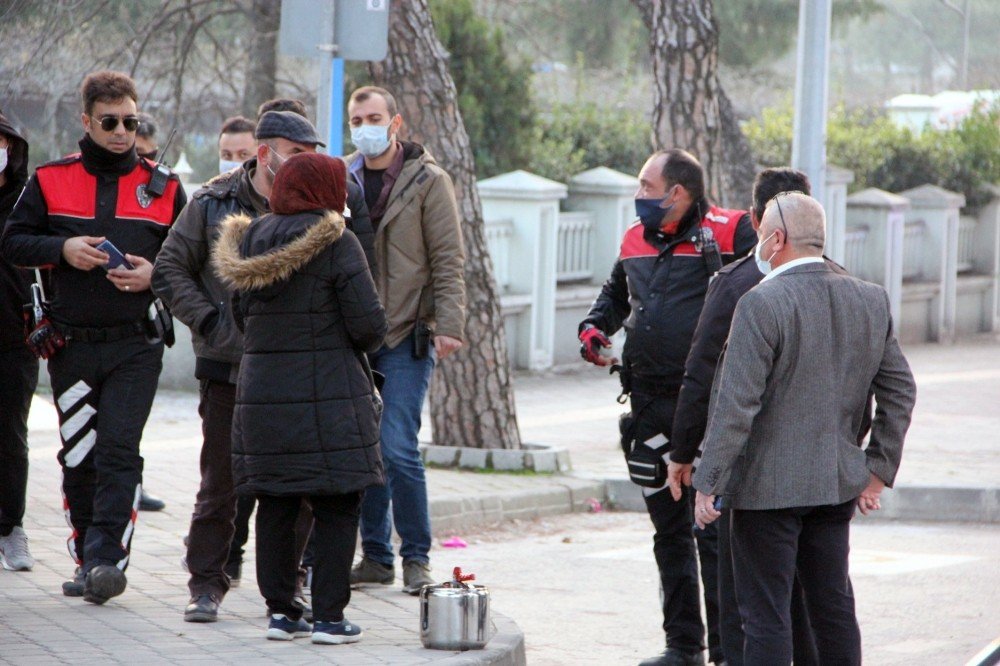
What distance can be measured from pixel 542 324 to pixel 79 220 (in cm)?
1025

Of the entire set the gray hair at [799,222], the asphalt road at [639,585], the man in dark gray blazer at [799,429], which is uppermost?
the gray hair at [799,222]

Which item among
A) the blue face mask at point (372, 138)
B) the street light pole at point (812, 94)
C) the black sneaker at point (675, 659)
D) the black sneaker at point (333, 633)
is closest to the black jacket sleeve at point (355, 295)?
the black sneaker at point (333, 633)

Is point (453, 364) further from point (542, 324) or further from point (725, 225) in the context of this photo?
point (542, 324)

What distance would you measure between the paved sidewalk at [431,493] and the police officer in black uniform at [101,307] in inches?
14.9

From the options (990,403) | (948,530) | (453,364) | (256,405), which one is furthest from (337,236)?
(990,403)

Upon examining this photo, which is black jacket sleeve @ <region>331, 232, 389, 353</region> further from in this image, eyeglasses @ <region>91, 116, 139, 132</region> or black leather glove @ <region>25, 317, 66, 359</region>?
black leather glove @ <region>25, 317, 66, 359</region>

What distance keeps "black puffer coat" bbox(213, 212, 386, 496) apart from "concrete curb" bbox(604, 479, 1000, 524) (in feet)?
16.3

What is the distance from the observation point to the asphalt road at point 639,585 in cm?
670

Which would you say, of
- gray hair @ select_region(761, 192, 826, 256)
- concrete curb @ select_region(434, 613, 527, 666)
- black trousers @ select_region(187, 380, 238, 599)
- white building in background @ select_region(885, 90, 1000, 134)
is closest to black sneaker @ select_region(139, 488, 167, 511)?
black trousers @ select_region(187, 380, 238, 599)

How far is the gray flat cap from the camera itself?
5.92 meters

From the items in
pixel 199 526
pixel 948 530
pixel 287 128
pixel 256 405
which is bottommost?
pixel 948 530

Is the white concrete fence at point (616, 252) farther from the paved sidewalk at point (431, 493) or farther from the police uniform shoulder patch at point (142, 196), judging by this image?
the police uniform shoulder patch at point (142, 196)

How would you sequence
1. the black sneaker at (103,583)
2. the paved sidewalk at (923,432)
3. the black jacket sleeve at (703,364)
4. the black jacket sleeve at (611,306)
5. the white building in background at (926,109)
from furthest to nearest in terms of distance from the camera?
the white building in background at (926,109) < the paved sidewalk at (923,432) < the black jacket sleeve at (611,306) < the black sneaker at (103,583) < the black jacket sleeve at (703,364)

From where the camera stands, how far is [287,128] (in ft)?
19.4
